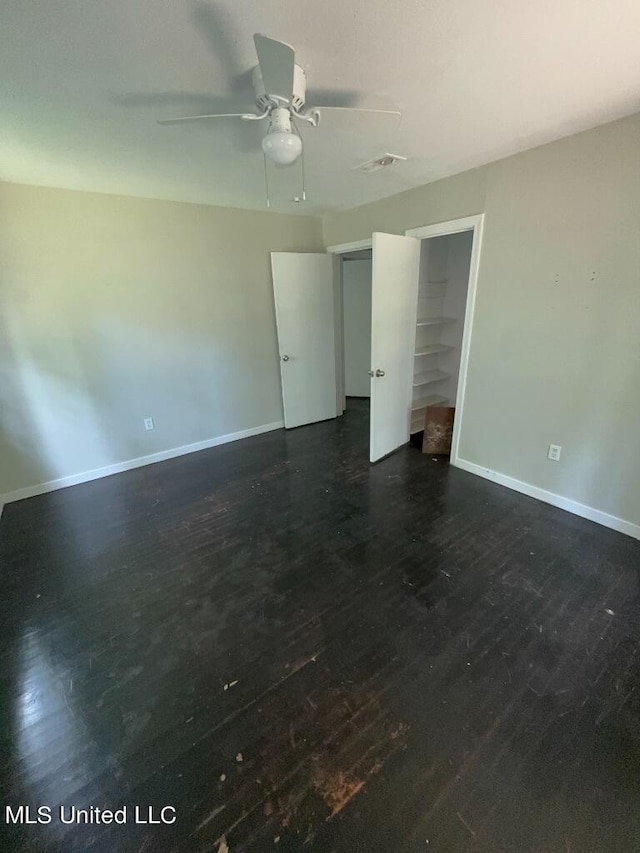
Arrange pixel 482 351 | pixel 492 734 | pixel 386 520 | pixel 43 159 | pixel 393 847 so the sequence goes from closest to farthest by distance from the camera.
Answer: pixel 393 847
pixel 492 734
pixel 43 159
pixel 386 520
pixel 482 351

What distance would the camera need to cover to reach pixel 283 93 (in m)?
1.25

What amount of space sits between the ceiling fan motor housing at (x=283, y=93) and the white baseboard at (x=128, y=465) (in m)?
2.98

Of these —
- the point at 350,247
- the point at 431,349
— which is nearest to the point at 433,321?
the point at 431,349

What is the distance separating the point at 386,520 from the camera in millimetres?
2453

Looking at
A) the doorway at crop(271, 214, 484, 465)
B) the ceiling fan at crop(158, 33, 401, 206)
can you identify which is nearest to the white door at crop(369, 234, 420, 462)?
the doorway at crop(271, 214, 484, 465)

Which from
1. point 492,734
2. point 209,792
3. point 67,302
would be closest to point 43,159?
point 67,302

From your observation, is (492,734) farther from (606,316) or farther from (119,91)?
(119,91)

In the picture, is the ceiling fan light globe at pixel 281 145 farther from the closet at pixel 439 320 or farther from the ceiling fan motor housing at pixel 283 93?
the closet at pixel 439 320

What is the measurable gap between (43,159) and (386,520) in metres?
3.19

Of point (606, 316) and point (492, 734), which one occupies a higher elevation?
point (606, 316)

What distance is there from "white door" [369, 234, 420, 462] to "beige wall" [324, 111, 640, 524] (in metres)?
0.43

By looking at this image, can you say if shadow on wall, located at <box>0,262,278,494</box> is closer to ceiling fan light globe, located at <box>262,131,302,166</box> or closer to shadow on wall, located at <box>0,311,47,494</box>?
shadow on wall, located at <box>0,311,47,494</box>

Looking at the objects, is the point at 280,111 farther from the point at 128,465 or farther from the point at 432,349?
the point at 128,465

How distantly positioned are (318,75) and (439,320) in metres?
2.53
